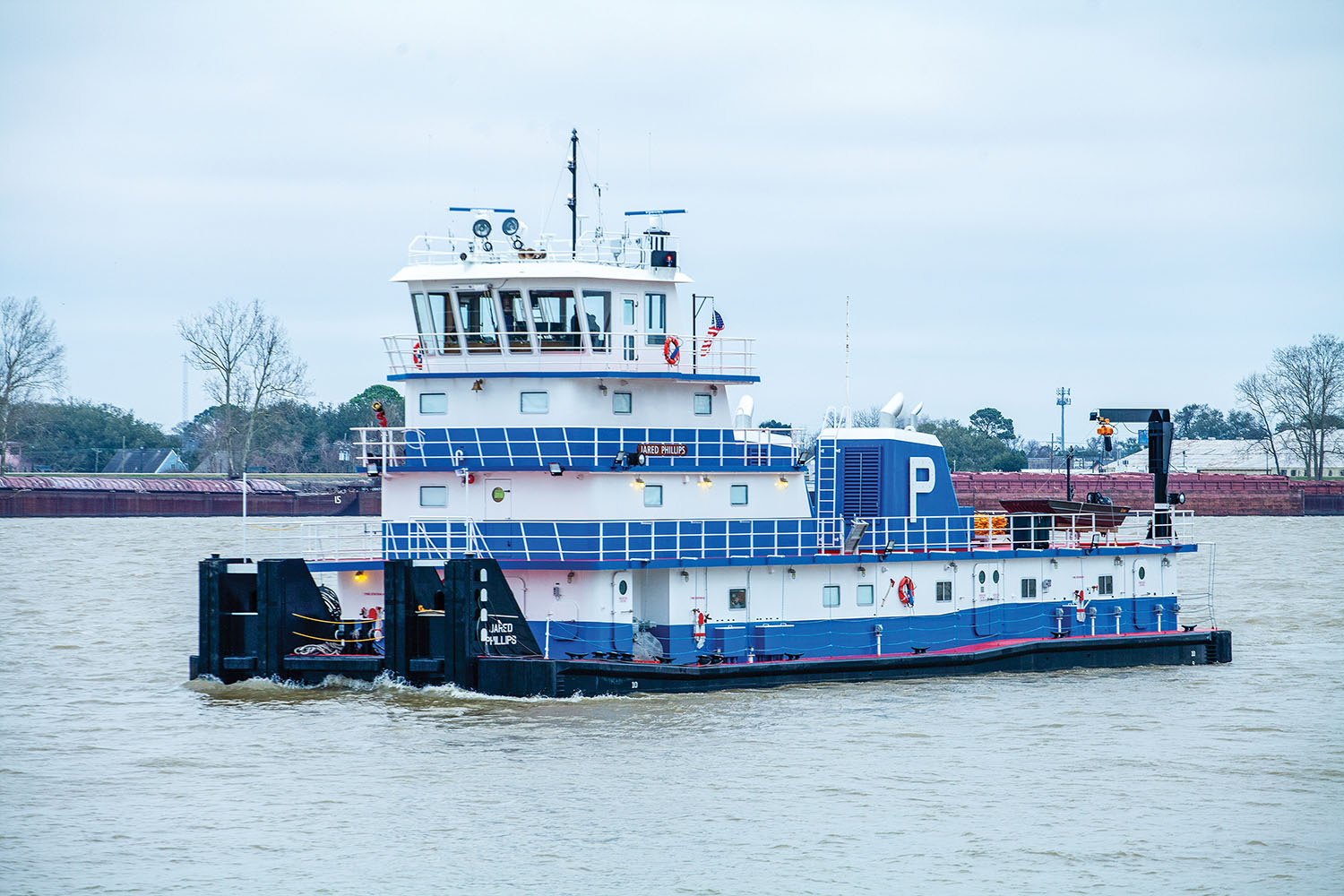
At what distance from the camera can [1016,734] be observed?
84.8 ft

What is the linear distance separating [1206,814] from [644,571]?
33.6ft

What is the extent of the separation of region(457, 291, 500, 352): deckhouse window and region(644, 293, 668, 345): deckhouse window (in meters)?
2.69

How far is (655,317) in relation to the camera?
96.6 ft

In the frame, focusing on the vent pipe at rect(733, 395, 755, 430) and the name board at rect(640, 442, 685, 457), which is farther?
the vent pipe at rect(733, 395, 755, 430)

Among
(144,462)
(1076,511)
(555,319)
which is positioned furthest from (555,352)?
(144,462)

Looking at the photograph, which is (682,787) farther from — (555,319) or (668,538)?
(555,319)

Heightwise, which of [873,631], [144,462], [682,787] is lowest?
[682,787]

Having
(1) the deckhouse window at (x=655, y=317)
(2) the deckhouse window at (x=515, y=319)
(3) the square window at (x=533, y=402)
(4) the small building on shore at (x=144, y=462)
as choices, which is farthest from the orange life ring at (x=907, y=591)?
(4) the small building on shore at (x=144, y=462)

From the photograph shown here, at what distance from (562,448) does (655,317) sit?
11.1ft

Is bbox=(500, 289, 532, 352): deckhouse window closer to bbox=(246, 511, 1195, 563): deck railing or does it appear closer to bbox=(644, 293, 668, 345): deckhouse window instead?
bbox=(644, 293, 668, 345): deckhouse window

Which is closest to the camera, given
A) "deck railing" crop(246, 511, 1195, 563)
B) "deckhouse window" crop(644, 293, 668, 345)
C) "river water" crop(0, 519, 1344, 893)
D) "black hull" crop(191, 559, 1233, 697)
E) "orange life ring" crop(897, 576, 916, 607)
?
"river water" crop(0, 519, 1344, 893)

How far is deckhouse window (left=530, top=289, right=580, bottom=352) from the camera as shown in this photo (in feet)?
93.7

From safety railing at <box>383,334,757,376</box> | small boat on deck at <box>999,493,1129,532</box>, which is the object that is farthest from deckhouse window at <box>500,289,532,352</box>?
small boat on deck at <box>999,493,1129,532</box>

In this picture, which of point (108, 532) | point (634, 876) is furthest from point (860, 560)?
point (108, 532)
